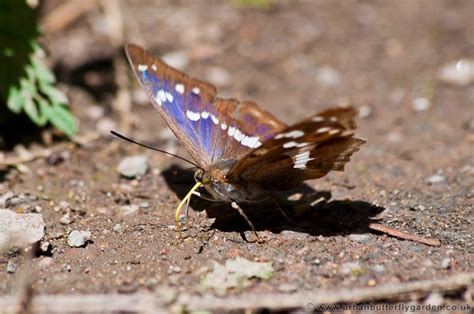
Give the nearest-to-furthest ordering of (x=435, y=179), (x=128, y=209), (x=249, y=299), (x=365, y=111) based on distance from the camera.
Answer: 1. (x=249, y=299)
2. (x=128, y=209)
3. (x=435, y=179)
4. (x=365, y=111)

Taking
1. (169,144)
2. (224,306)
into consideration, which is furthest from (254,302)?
(169,144)

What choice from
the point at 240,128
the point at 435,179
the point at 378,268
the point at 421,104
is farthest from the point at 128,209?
the point at 421,104

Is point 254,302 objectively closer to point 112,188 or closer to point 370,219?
point 370,219

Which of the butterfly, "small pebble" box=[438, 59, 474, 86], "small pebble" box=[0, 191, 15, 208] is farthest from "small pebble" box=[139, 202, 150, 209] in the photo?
"small pebble" box=[438, 59, 474, 86]

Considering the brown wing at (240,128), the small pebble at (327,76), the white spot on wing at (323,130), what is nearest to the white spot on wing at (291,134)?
the white spot on wing at (323,130)

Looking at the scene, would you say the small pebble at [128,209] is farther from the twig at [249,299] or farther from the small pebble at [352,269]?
the small pebble at [352,269]

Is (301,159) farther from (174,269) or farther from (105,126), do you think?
(105,126)

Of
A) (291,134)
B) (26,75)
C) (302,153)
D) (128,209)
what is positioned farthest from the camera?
(26,75)
